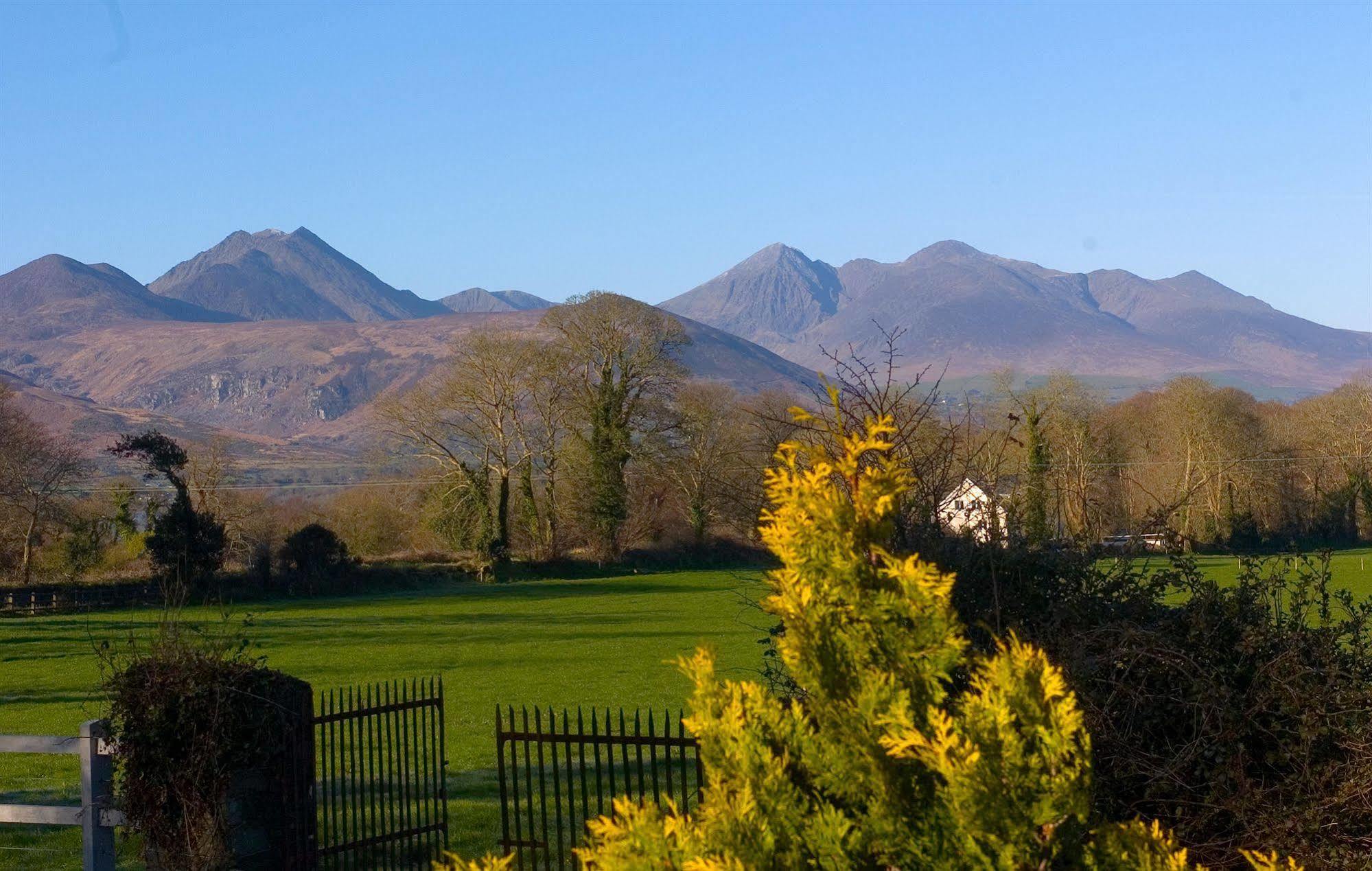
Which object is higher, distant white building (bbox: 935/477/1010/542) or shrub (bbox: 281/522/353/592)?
distant white building (bbox: 935/477/1010/542)

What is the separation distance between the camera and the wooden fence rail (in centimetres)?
832

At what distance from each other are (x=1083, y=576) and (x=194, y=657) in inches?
235

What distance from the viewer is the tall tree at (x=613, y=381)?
190ft

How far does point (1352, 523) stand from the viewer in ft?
231

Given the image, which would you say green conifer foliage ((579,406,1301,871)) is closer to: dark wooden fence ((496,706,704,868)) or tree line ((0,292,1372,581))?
dark wooden fence ((496,706,704,868))

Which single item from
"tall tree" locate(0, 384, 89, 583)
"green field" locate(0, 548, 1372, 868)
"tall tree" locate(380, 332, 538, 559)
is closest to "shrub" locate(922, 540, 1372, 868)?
"green field" locate(0, 548, 1372, 868)

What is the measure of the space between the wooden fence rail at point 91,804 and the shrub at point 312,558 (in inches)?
1651

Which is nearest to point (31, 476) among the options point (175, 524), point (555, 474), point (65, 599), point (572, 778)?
point (65, 599)

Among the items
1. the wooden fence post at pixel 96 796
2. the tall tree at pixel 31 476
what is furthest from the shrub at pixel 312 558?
the wooden fence post at pixel 96 796

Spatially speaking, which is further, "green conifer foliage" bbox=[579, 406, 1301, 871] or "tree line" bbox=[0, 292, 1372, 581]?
"tree line" bbox=[0, 292, 1372, 581]

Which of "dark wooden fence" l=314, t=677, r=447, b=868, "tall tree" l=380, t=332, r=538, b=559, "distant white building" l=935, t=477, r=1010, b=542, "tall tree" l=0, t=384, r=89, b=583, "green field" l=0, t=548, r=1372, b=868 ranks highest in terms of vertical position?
"tall tree" l=380, t=332, r=538, b=559

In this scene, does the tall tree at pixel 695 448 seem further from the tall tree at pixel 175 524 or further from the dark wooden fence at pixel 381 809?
the dark wooden fence at pixel 381 809

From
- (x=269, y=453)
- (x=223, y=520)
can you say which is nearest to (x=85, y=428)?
(x=269, y=453)

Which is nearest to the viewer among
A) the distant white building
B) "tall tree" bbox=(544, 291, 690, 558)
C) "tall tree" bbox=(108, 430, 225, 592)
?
the distant white building
